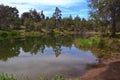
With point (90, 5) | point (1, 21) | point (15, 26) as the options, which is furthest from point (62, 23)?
point (90, 5)

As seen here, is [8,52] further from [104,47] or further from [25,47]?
[104,47]

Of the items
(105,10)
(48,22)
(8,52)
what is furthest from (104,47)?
(48,22)

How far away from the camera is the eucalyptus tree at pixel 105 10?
42450 millimetres

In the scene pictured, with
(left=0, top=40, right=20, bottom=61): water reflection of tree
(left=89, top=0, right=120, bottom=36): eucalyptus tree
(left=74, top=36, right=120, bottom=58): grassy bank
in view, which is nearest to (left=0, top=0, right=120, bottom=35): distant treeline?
(left=89, top=0, right=120, bottom=36): eucalyptus tree

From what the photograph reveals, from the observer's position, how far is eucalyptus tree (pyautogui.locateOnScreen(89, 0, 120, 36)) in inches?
1671

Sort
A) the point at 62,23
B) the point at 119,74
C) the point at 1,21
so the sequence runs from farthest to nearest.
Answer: the point at 62,23, the point at 1,21, the point at 119,74

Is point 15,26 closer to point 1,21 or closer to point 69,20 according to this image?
point 1,21

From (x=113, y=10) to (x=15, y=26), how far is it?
87.0m

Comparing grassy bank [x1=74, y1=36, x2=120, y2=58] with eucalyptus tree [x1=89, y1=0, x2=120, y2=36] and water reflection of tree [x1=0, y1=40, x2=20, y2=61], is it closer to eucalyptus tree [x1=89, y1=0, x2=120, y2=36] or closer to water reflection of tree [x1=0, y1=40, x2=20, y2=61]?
eucalyptus tree [x1=89, y1=0, x2=120, y2=36]

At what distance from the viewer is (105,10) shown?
143 ft

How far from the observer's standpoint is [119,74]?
1964 centimetres

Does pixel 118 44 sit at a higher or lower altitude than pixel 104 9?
lower

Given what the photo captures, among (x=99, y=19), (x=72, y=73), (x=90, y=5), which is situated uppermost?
(x=90, y=5)

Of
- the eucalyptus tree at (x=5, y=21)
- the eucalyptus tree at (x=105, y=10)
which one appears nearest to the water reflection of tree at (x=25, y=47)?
the eucalyptus tree at (x=105, y=10)
